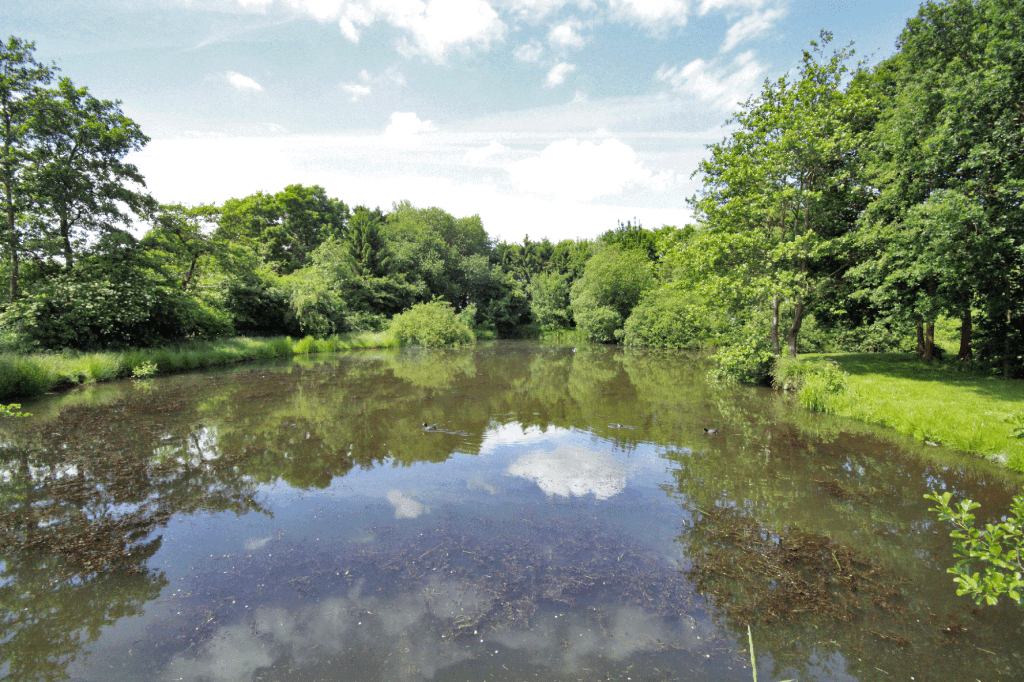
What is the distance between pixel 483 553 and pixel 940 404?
1071 centimetres

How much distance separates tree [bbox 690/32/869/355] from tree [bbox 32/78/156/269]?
23.8 m

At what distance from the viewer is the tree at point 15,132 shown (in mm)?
14414

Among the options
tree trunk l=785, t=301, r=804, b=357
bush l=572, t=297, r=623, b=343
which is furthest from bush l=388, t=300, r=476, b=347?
tree trunk l=785, t=301, r=804, b=357

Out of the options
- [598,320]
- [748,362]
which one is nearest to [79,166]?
[748,362]

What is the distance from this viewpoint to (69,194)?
16.2 metres

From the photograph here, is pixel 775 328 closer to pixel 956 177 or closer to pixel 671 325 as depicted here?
pixel 956 177

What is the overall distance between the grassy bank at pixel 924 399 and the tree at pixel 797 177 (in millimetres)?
2592

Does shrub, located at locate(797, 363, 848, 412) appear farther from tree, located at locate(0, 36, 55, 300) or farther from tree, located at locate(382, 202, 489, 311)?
tree, located at locate(382, 202, 489, 311)

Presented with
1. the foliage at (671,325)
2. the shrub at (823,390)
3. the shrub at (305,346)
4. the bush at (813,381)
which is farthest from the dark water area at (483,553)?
the foliage at (671,325)

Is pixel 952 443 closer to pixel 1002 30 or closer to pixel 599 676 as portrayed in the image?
pixel 599 676

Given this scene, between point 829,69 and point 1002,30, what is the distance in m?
4.49

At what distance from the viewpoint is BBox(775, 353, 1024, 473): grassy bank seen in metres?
8.06

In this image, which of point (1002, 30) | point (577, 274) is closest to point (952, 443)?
point (1002, 30)

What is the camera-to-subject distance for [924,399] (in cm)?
999
